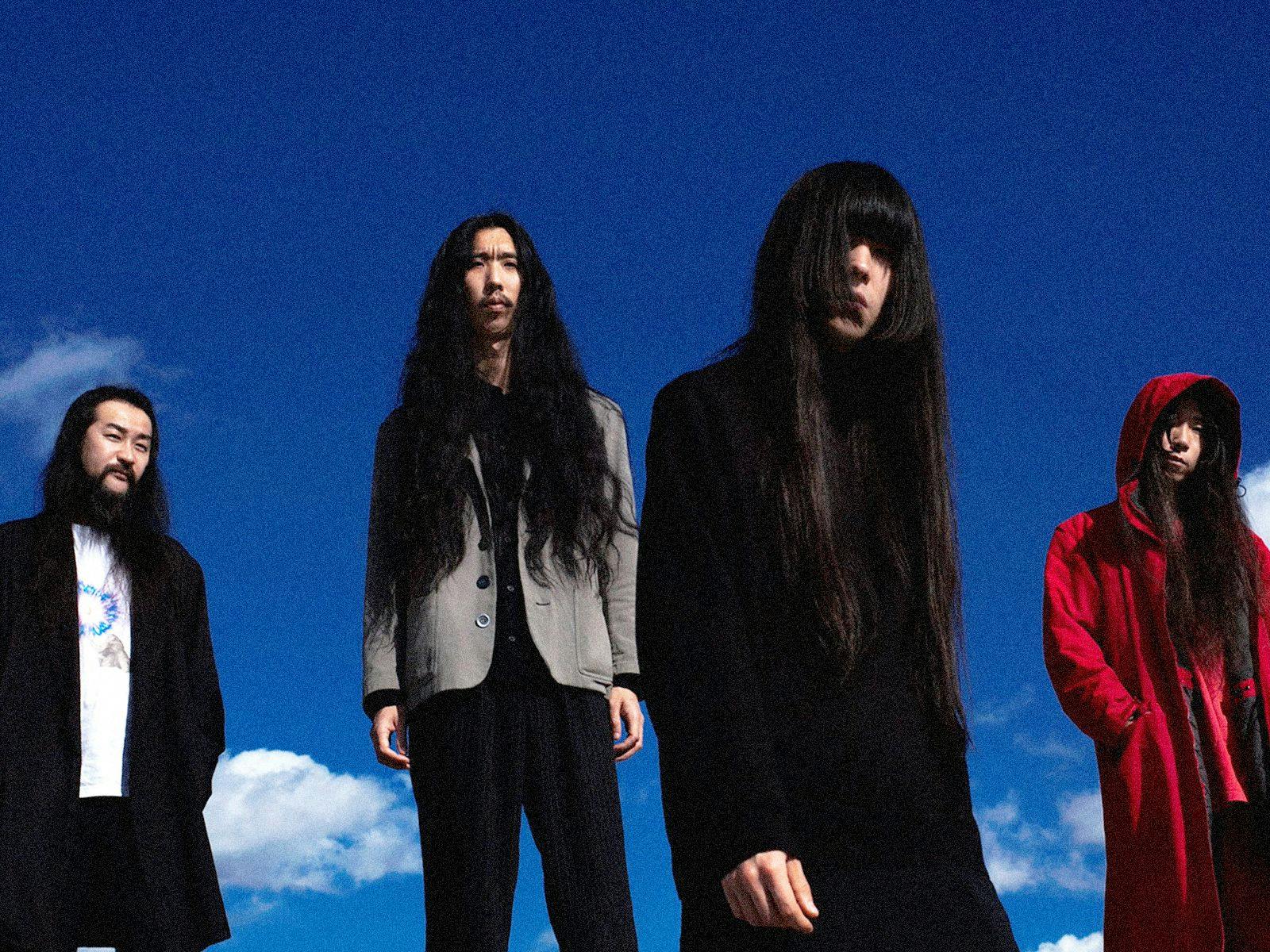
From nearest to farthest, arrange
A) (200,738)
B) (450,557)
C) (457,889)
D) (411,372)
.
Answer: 1. (457,889)
2. (450,557)
3. (411,372)
4. (200,738)

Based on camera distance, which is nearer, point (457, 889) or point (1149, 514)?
point (457, 889)

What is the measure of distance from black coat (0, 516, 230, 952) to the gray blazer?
1.46 meters

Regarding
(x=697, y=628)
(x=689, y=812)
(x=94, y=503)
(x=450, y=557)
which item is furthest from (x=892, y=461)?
(x=94, y=503)

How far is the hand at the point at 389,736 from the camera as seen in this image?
4.13m

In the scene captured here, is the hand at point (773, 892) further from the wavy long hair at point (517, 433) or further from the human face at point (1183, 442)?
the human face at point (1183, 442)

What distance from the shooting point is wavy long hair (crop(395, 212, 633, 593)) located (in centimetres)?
417

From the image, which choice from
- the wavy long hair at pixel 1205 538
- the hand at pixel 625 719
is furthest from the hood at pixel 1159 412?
the hand at pixel 625 719

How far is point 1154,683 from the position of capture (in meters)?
5.45

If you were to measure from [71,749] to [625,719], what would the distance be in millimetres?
2241

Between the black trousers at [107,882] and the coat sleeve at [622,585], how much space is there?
210 centimetres

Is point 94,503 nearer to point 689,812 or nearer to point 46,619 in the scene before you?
point 46,619

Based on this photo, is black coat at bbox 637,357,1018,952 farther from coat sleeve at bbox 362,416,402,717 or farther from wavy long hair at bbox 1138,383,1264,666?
wavy long hair at bbox 1138,383,1264,666

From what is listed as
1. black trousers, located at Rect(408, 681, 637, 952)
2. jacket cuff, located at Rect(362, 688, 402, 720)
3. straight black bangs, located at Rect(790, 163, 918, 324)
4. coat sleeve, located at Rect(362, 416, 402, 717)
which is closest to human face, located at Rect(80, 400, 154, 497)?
coat sleeve, located at Rect(362, 416, 402, 717)

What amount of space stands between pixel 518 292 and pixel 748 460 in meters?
2.46
